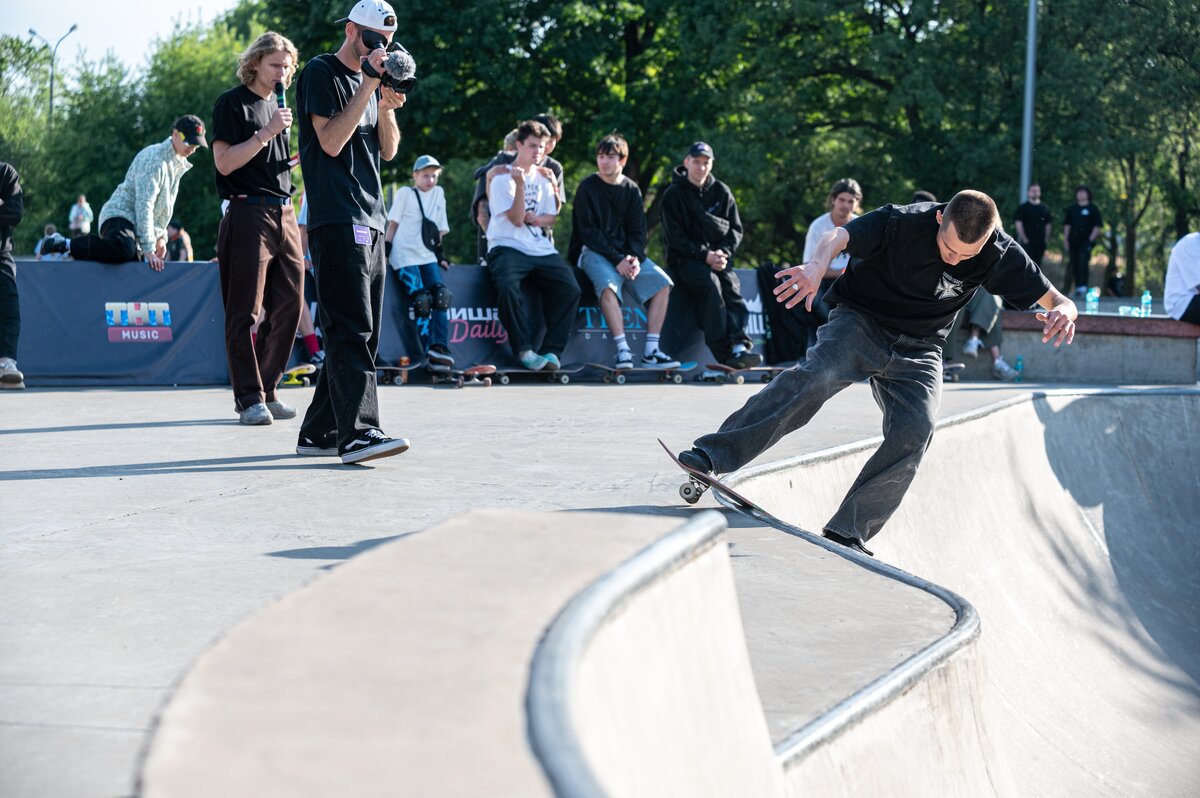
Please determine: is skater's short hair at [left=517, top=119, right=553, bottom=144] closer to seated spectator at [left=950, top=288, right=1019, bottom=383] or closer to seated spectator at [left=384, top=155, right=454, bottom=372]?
seated spectator at [left=384, top=155, right=454, bottom=372]

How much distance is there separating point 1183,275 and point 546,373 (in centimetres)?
679

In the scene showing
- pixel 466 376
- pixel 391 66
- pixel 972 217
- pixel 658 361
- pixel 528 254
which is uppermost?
pixel 391 66

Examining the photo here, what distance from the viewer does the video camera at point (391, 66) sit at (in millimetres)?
5422

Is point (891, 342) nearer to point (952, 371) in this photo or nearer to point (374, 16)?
point (374, 16)

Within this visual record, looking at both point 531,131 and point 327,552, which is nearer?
point 327,552

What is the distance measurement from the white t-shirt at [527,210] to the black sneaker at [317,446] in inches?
208

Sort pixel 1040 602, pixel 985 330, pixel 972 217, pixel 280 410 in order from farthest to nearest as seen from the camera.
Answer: pixel 985 330 → pixel 280 410 → pixel 1040 602 → pixel 972 217

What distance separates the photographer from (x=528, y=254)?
1119 cm

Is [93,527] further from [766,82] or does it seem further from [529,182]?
[766,82]

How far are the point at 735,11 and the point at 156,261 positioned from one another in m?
22.6

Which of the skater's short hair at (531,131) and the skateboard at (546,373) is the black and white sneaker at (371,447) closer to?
the skateboard at (546,373)

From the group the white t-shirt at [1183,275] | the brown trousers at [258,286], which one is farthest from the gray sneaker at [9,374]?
the white t-shirt at [1183,275]

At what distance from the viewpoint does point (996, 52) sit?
1062 inches

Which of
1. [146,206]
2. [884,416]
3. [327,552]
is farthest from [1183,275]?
[327,552]
